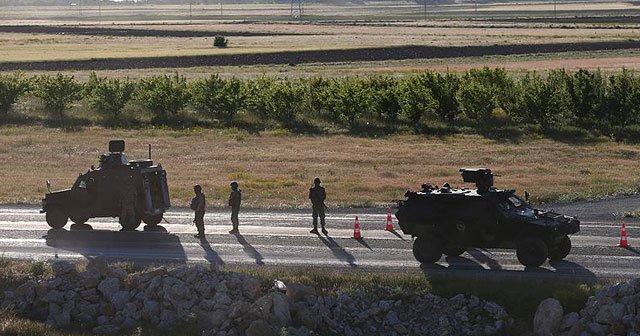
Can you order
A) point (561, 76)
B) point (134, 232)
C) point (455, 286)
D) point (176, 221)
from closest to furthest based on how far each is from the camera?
point (455, 286)
point (134, 232)
point (176, 221)
point (561, 76)

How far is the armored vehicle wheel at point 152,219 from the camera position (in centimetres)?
3254

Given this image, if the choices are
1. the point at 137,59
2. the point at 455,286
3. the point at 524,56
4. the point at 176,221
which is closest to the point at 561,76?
the point at 176,221

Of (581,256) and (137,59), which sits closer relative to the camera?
(581,256)

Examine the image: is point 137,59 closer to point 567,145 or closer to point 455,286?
point 567,145

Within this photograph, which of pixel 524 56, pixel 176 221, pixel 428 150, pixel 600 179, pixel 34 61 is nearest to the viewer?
pixel 176 221

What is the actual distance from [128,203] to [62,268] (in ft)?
17.1

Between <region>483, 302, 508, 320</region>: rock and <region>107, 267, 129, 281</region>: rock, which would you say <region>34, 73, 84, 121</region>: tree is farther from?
<region>483, 302, 508, 320</region>: rock

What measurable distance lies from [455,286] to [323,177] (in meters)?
22.2

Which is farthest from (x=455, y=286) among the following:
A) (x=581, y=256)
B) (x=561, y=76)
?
(x=561, y=76)

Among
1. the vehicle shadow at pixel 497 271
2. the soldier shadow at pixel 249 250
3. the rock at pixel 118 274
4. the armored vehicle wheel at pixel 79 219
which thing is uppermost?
the armored vehicle wheel at pixel 79 219

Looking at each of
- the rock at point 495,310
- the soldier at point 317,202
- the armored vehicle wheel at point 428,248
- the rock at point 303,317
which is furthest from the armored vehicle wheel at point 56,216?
the rock at point 495,310

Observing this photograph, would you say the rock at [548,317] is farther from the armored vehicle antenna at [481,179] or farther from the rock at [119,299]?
the rock at [119,299]

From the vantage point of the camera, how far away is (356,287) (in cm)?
2569

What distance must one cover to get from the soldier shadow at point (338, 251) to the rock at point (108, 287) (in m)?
6.15
